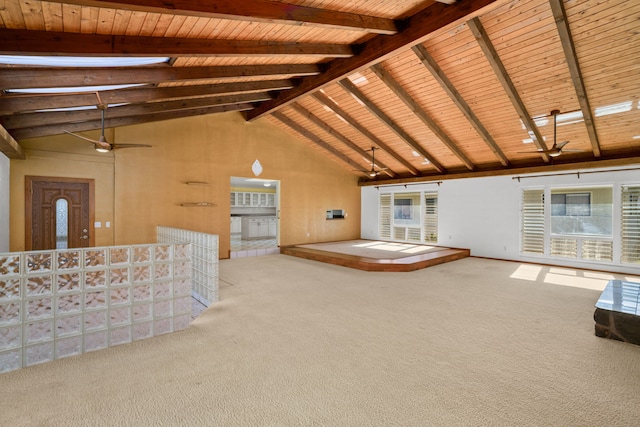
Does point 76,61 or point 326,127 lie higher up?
point 326,127

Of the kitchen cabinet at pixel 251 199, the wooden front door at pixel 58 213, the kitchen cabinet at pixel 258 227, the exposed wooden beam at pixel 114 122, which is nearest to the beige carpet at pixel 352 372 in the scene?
the wooden front door at pixel 58 213

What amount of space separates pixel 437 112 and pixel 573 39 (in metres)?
2.63

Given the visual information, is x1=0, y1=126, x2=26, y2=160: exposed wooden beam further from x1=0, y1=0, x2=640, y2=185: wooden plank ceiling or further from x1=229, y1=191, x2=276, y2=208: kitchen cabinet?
x1=229, y1=191, x2=276, y2=208: kitchen cabinet

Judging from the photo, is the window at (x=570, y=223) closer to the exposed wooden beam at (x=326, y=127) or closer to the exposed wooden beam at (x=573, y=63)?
the exposed wooden beam at (x=573, y=63)

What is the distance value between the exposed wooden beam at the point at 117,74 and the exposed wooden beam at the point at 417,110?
166 centimetres

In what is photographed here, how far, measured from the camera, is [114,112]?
541cm

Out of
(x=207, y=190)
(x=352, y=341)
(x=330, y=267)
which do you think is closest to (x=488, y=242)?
(x=330, y=267)

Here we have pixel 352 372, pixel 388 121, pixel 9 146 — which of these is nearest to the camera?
pixel 352 372

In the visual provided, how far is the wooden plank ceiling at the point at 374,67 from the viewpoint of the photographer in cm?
297

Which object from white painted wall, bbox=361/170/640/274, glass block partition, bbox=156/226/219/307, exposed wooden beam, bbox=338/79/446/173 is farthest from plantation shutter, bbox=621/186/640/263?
glass block partition, bbox=156/226/219/307

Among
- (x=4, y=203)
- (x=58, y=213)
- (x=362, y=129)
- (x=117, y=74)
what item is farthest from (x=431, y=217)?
(x=4, y=203)

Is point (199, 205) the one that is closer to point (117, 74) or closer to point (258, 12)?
point (117, 74)

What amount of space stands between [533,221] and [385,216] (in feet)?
15.6

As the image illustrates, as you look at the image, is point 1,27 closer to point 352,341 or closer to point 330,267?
point 352,341
